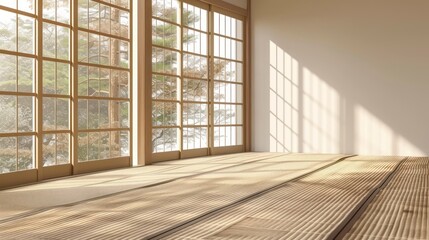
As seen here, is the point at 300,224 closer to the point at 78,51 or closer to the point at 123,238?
the point at 123,238

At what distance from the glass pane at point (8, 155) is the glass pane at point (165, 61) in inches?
79.4

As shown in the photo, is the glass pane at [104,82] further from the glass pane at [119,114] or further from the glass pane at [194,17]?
the glass pane at [194,17]

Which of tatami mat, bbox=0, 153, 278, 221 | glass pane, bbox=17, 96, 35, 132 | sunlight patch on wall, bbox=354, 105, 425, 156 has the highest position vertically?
glass pane, bbox=17, 96, 35, 132

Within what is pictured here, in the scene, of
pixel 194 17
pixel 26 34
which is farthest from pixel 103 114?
pixel 194 17

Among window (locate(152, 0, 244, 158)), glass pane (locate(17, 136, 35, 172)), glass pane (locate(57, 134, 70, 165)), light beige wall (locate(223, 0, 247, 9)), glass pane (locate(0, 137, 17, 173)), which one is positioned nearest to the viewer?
glass pane (locate(0, 137, 17, 173))

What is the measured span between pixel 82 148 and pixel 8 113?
861 millimetres

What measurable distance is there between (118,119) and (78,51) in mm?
822

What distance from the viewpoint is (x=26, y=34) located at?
12.8ft

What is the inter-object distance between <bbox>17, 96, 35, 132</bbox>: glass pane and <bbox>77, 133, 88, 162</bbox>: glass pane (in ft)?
1.88

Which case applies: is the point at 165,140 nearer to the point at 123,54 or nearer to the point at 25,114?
the point at 123,54

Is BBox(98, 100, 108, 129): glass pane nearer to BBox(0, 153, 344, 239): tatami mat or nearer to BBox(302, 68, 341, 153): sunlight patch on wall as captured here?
BBox(0, 153, 344, 239): tatami mat

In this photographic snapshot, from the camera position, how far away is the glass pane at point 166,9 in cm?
551

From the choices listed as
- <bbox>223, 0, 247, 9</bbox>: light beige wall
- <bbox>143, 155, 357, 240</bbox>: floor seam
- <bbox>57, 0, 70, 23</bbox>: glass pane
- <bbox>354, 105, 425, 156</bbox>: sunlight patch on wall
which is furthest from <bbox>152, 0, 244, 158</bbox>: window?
<bbox>143, 155, 357, 240</bbox>: floor seam

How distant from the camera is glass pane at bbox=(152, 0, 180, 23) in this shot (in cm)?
551
